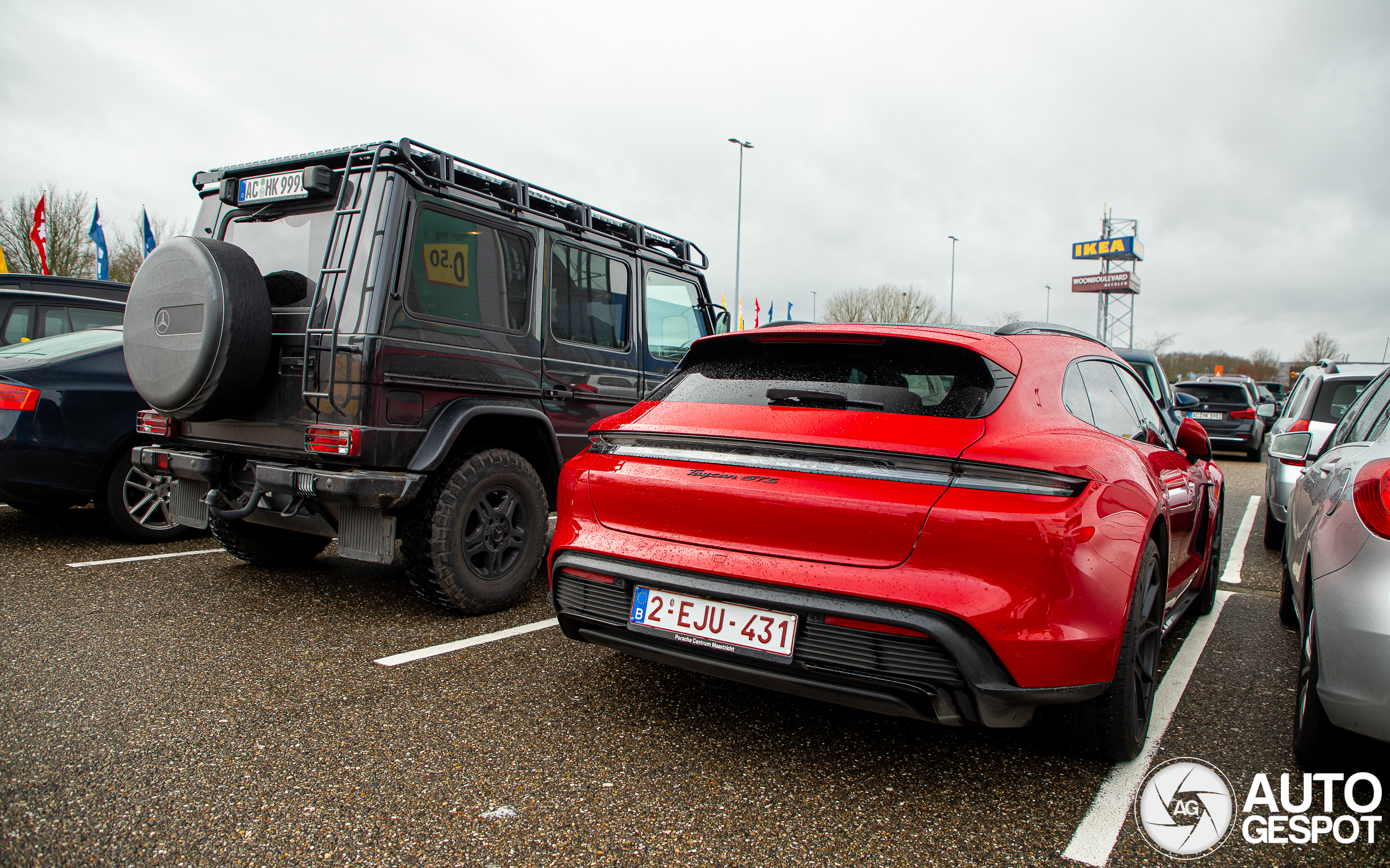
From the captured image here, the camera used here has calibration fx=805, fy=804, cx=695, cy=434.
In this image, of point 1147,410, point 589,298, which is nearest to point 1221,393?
point 1147,410

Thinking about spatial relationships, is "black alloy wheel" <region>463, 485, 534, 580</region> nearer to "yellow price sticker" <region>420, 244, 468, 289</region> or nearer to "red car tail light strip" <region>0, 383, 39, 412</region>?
"yellow price sticker" <region>420, 244, 468, 289</region>

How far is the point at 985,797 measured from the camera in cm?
237

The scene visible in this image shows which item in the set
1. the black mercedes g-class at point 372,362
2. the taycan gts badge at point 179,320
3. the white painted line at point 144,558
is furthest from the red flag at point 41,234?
the taycan gts badge at point 179,320

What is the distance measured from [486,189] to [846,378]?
2545mm

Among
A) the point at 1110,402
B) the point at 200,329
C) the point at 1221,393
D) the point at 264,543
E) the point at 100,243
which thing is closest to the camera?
the point at 1110,402

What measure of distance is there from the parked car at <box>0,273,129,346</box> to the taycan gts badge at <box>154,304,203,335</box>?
3.61m

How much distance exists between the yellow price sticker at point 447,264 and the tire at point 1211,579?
411 centimetres

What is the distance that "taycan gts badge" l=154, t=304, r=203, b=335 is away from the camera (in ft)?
12.0

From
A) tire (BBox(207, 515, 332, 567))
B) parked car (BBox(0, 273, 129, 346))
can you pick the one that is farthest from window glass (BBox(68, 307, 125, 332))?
tire (BBox(207, 515, 332, 567))

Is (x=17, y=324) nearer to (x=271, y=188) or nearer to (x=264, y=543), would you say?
(x=264, y=543)

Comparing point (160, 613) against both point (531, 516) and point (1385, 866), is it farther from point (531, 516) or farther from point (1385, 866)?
point (1385, 866)

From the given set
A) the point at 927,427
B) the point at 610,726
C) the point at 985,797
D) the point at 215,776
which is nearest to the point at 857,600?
the point at 927,427

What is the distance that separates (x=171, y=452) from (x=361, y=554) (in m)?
1.39

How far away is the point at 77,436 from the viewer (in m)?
5.07
